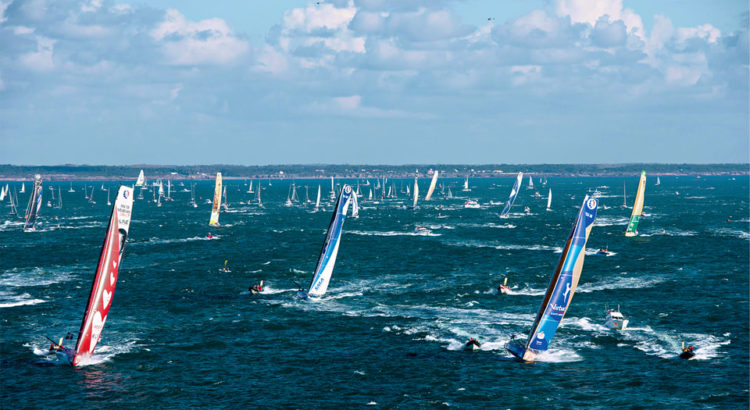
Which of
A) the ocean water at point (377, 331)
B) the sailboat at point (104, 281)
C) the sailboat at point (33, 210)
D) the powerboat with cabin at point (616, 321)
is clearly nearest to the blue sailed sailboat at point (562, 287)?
the ocean water at point (377, 331)

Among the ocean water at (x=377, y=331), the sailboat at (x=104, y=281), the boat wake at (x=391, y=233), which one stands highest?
the sailboat at (x=104, y=281)

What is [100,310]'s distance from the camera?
6216cm

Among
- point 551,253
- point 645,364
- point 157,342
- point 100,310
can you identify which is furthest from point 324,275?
point 551,253

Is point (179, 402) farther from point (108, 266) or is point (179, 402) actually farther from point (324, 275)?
point (324, 275)

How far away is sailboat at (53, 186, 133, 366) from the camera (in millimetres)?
59969

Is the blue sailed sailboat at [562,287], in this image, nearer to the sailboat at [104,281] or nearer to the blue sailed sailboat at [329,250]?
the blue sailed sailboat at [329,250]

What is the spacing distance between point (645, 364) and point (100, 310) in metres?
46.5

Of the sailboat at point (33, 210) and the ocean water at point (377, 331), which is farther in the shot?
the sailboat at point (33, 210)

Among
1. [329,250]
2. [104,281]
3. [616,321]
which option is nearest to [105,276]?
[104,281]

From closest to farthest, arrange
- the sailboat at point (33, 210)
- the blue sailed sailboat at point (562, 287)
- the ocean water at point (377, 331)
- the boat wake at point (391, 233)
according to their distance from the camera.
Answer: the ocean water at point (377, 331)
the blue sailed sailboat at point (562, 287)
the boat wake at point (391, 233)
the sailboat at point (33, 210)

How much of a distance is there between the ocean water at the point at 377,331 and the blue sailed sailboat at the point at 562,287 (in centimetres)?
175

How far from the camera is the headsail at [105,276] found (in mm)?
59938

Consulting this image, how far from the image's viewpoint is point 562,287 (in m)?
61.9

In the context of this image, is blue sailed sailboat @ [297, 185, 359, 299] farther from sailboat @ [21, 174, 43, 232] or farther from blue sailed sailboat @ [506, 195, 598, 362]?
sailboat @ [21, 174, 43, 232]
